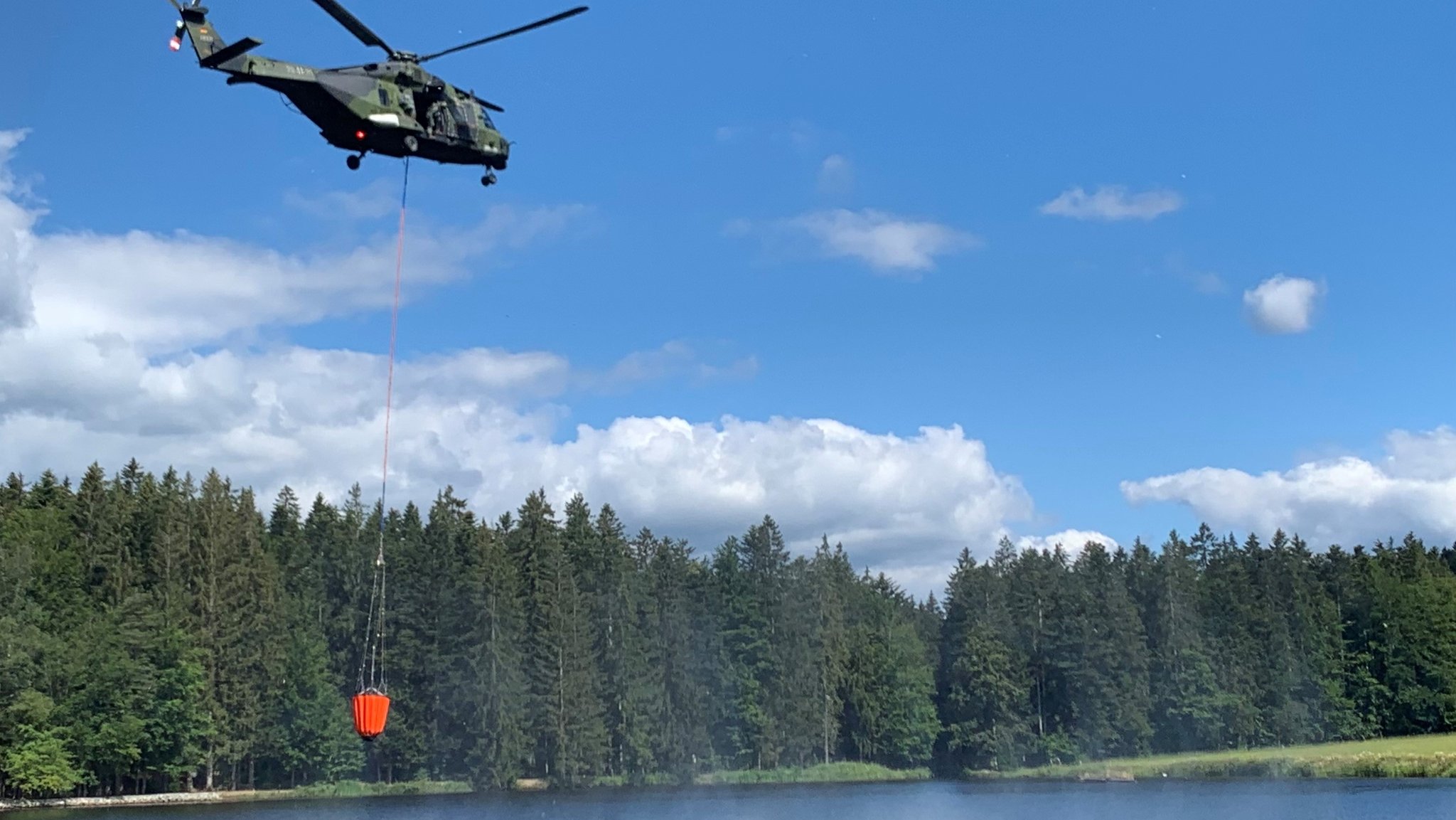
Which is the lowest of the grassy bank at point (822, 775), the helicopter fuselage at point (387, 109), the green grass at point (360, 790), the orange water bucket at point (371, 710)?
the grassy bank at point (822, 775)

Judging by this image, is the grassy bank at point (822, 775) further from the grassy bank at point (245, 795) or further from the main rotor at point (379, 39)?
the main rotor at point (379, 39)

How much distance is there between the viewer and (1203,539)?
360 feet

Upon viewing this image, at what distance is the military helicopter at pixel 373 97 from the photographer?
72.1 ft

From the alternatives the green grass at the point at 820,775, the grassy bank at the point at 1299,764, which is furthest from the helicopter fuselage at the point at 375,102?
the green grass at the point at 820,775

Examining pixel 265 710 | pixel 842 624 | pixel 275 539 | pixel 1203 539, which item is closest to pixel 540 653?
pixel 265 710

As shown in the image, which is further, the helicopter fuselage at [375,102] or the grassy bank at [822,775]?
the grassy bank at [822,775]

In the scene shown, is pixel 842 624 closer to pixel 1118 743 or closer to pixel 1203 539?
pixel 1118 743

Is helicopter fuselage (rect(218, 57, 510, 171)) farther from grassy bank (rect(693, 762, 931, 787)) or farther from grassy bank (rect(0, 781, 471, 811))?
grassy bank (rect(693, 762, 931, 787))

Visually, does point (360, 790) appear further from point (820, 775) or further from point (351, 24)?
point (351, 24)

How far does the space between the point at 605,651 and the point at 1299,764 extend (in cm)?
4114

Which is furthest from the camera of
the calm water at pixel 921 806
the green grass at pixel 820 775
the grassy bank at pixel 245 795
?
the green grass at pixel 820 775

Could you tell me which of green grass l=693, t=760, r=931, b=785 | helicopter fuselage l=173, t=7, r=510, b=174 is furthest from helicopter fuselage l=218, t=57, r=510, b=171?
green grass l=693, t=760, r=931, b=785

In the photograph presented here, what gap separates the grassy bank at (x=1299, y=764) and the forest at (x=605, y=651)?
364 centimetres

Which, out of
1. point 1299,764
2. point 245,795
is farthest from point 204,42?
point 1299,764
